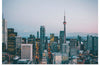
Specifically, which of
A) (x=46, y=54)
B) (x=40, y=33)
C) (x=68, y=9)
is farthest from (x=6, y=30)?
(x=68, y=9)

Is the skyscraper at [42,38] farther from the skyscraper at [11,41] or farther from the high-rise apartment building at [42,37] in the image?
the skyscraper at [11,41]

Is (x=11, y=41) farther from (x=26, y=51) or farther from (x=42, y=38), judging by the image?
(x=42, y=38)

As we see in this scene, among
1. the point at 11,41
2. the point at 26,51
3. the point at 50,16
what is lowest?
the point at 26,51

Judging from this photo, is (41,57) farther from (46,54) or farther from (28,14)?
(28,14)

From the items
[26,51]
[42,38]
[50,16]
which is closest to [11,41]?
[26,51]

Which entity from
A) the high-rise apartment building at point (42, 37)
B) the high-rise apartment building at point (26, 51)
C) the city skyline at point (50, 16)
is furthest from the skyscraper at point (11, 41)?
the high-rise apartment building at point (42, 37)

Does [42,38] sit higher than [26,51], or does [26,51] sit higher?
[42,38]

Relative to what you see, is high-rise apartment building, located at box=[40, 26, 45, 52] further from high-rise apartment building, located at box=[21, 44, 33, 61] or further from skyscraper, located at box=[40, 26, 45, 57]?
high-rise apartment building, located at box=[21, 44, 33, 61]

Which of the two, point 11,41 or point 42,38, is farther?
point 42,38
